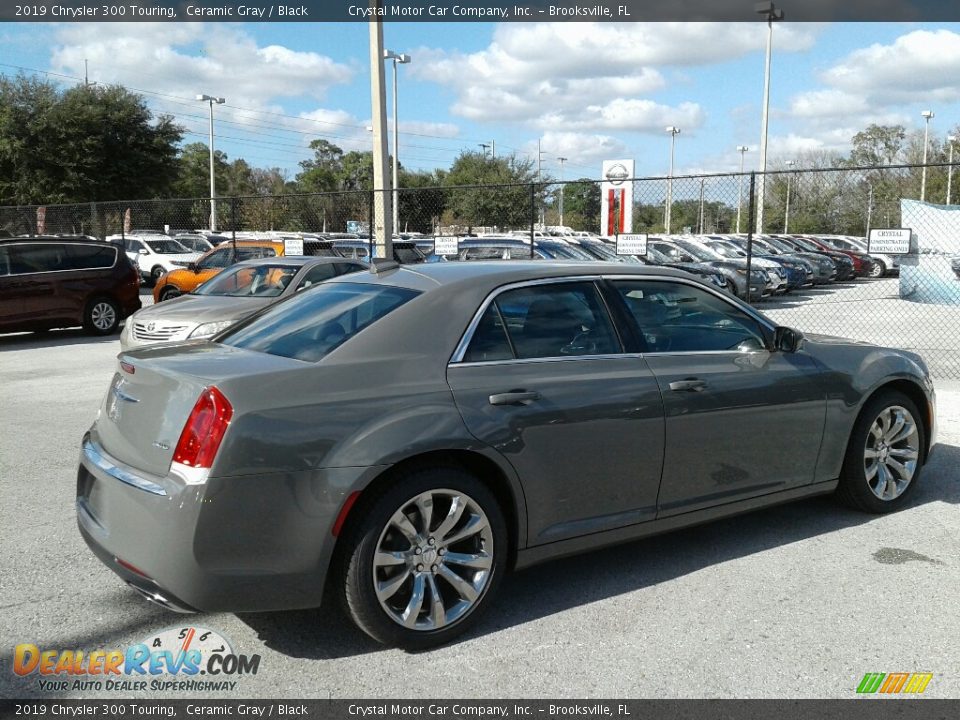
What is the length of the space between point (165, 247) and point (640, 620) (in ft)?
90.8

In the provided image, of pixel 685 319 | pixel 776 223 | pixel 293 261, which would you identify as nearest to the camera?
pixel 685 319

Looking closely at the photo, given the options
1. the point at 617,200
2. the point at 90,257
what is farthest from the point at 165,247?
the point at 617,200

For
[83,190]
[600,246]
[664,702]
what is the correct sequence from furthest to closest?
[83,190] → [600,246] → [664,702]

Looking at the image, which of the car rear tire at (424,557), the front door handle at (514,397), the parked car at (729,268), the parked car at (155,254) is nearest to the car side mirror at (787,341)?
the front door handle at (514,397)

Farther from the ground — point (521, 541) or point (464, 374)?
point (464, 374)

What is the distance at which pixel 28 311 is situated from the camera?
47.8ft

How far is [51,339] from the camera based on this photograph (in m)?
15.3

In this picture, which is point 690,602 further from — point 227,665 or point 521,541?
point 227,665

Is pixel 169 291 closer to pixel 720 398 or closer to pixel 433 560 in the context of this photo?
pixel 720 398

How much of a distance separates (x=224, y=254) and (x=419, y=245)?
25.3 ft

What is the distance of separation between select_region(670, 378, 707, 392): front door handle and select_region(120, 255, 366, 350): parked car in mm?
5891

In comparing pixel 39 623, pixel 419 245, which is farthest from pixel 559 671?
pixel 419 245

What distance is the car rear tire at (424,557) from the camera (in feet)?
11.8

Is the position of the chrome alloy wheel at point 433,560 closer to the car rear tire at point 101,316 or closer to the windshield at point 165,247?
the car rear tire at point 101,316
